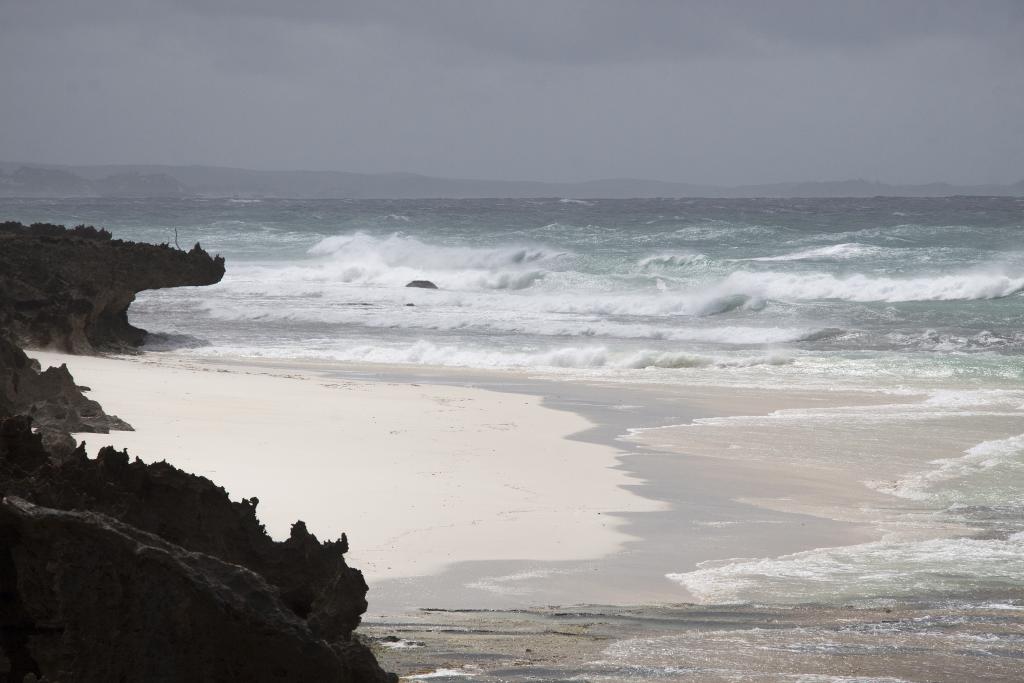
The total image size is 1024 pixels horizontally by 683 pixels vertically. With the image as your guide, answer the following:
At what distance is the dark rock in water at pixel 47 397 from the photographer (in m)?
7.76

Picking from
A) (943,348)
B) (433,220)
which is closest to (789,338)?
(943,348)

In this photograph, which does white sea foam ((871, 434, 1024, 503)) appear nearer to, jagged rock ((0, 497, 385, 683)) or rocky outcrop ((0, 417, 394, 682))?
rocky outcrop ((0, 417, 394, 682))

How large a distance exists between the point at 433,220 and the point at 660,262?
26952 millimetres

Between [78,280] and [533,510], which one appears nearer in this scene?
[533,510]

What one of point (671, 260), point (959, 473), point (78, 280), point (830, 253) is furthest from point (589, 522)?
point (830, 253)

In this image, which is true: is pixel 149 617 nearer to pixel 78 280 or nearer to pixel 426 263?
pixel 78 280

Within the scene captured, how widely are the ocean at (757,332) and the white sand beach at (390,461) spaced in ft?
3.60

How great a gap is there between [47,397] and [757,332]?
14.7m

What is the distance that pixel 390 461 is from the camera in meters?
8.70

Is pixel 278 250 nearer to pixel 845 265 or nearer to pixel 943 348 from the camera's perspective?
pixel 845 265

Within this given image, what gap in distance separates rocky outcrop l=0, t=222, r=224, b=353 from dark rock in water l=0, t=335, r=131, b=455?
23.6 feet

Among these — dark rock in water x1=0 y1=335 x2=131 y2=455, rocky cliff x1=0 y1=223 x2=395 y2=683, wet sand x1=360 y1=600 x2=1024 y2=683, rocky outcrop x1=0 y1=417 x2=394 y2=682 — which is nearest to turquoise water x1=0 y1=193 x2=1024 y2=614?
wet sand x1=360 y1=600 x2=1024 y2=683

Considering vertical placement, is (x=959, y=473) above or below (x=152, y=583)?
below

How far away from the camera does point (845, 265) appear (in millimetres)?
33844
